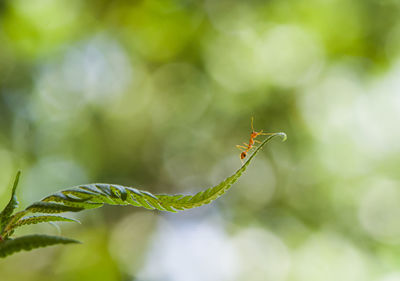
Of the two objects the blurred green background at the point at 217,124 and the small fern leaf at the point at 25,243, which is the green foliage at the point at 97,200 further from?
the blurred green background at the point at 217,124

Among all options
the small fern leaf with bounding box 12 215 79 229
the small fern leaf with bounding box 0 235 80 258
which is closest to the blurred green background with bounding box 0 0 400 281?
the small fern leaf with bounding box 12 215 79 229

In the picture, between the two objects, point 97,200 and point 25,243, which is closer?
point 25,243

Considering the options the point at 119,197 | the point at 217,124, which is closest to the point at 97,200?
the point at 119,197

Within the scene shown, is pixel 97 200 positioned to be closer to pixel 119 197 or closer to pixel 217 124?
pixel 119 197

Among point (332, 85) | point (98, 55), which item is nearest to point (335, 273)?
point (332, 85)

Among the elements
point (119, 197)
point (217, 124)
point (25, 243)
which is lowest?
point (25, 243)
